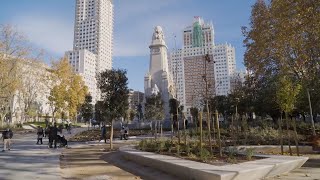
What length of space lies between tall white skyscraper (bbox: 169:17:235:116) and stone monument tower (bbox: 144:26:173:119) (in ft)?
10.9

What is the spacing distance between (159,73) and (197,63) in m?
21.9

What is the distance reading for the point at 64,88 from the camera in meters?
48.2

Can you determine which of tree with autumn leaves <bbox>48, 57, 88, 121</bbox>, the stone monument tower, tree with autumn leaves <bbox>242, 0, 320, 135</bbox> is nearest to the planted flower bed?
tree with autumn leaves <bbox>242, 0, 320, 135</bbox>

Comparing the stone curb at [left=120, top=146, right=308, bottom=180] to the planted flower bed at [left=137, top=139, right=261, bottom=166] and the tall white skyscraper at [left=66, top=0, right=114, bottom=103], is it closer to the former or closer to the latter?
the planted flower bed at [left=137, top=139, right=261, bottom=166]

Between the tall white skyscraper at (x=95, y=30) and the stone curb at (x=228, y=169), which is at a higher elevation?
the tall white skyscraper at (x=95, y=30)

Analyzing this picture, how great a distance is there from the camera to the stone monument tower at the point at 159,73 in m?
70.2

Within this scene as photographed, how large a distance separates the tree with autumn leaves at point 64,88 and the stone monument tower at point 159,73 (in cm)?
2298

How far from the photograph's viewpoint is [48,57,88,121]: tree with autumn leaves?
157 feet

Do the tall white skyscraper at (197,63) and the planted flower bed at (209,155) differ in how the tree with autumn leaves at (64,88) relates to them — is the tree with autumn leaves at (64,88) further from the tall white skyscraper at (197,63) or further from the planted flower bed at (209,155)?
the planted flower bed at (209,155)

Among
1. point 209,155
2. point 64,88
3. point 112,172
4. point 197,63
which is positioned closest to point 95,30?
point 64,88

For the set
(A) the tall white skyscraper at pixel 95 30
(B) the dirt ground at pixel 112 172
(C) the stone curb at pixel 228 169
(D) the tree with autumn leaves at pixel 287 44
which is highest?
(A) the tall white skyscraper at pixel 95 30

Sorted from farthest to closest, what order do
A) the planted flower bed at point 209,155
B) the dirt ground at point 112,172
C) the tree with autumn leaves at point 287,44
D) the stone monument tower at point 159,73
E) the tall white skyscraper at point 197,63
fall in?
the stone monument tower at point 159,73, the tall white skyscraper at point 197,63, the tree with autumn leaves at point 287,44, the planted flower bed at point 209,155, the dirt ground at point 112,172

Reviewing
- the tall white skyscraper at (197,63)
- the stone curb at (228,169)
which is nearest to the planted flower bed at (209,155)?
the stone curb at (228,169)

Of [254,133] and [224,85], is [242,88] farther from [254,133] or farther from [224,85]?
[224,85]
